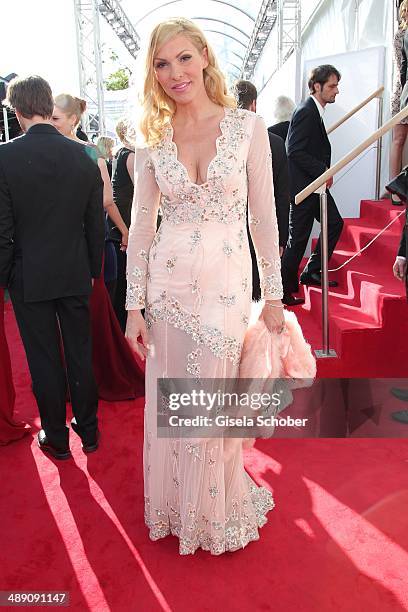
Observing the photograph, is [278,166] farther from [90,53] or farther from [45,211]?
[90,53]

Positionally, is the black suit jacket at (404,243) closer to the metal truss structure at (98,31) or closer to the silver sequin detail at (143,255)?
the silver sequin detail at (143,255)

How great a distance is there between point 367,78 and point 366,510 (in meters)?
5.56

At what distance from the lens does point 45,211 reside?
253 centimetres

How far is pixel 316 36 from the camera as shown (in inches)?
389

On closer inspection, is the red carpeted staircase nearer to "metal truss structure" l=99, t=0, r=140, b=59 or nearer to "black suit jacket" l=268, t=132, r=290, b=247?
"black suit jacket" l=268, t=132, r=290, b=247

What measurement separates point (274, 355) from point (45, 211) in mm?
1289

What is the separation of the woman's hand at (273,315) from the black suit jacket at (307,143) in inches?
111

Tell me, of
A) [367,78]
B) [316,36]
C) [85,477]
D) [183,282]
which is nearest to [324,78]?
[367,78]

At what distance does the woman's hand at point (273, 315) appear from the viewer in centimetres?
199

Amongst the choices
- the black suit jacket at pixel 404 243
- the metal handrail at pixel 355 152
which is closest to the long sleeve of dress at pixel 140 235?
the black suit jacket at pixel 404 243

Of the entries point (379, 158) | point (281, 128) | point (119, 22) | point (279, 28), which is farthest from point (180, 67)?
point (119, 22)

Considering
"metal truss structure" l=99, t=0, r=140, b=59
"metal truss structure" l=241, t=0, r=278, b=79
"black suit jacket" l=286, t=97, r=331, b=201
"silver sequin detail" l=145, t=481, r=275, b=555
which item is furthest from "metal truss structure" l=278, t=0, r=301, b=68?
"silver sequin detail" l=145, t=481, r=275, b=555

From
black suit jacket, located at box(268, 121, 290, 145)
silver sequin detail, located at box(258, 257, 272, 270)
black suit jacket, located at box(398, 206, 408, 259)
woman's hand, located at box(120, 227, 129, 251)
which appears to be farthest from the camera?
black suit jacket, located at box(268, 121, 290, 145)

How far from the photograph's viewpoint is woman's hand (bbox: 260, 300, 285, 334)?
1.99m
